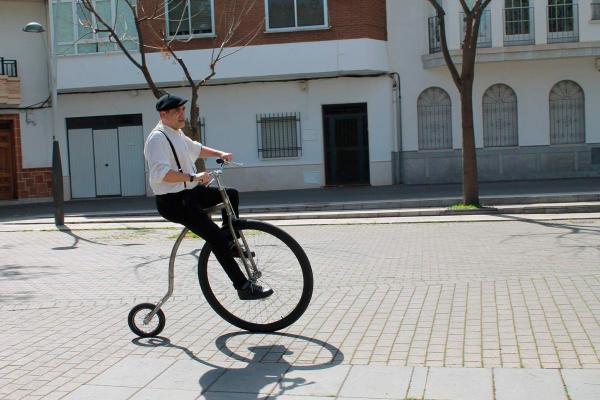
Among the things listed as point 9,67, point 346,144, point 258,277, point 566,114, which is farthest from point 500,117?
point 258,277

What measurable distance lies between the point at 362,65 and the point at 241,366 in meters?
18.6

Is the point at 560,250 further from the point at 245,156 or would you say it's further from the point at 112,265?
the point at 245,156

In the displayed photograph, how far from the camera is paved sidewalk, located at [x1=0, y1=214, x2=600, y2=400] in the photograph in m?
4.50

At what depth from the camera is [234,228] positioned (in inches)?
221

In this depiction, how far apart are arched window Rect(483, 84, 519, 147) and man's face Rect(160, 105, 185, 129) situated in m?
19.3

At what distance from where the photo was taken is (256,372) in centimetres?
482

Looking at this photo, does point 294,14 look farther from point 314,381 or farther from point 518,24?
point 314,381

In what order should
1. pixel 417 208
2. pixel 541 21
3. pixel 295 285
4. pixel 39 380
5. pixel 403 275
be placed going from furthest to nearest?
pixel 541 21
pixel 417 208
pixel 403 275
pixel 295 285
pixel 39 380

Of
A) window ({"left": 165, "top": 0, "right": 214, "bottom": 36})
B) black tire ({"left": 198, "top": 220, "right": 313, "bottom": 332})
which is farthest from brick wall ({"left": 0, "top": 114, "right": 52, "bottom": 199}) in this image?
black tire ({"left": 198, "top": 220, "right": 313, "bottom": 332})

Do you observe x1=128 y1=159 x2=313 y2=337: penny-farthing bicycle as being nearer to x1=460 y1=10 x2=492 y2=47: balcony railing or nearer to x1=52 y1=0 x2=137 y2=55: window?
x1=460 y1=10 x2=492 y2=47: balcony railing

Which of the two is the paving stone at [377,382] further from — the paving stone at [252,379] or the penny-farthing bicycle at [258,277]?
the penny-farthing bicycle at [258,277]

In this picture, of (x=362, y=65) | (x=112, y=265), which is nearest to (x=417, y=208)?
(x=362, y=65)

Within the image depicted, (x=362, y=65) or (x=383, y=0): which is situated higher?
(x=383, y=0)

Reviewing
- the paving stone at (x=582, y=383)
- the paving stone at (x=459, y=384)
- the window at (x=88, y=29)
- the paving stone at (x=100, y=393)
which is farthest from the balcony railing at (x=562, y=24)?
the paving stone at (x=100, y=393)
